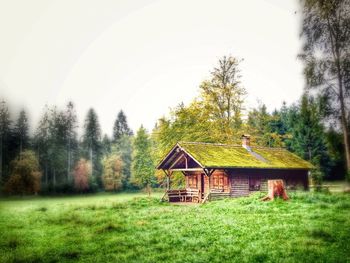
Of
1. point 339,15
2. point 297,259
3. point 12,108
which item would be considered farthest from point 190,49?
point 297,259

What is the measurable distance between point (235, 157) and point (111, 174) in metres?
34.5

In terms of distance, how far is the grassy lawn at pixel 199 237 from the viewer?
928cm

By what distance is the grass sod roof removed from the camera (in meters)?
27.2

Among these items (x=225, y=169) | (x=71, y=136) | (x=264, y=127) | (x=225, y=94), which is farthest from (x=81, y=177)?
(x=225, y=169)

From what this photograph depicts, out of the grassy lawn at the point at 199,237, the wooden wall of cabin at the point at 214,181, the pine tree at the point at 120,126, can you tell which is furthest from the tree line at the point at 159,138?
the grassy lawn at the point at 199,237

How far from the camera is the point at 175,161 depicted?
31.3m

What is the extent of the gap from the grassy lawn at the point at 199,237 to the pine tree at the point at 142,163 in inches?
1628

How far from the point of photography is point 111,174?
58.5 meters

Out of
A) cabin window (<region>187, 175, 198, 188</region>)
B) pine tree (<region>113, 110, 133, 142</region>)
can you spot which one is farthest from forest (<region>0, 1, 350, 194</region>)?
cabin window (<region>187, 175, 198, 188</region>)

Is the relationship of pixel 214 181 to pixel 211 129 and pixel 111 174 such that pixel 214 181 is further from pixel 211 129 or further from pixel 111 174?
pixel 111 174

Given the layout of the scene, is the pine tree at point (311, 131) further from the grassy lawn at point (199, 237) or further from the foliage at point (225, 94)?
the foliage at point (225, 94)

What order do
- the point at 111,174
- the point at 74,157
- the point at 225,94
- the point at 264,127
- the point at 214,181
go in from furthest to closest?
the point at 111,174 < the point at 74,157 < the point at 264,127 < the point at 225,94 < the point at 214,181

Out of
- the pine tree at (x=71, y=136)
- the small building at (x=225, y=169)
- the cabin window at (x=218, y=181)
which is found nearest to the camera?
the small building at (x=225, y=169)

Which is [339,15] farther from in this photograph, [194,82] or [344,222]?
[194,82]
